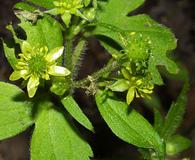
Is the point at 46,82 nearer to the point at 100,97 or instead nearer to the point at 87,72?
the point at 100,97

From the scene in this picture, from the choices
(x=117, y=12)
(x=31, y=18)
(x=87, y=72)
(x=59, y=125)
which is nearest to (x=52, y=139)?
(x=59, y=125)

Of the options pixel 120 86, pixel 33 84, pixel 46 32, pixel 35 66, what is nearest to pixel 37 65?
pixel 35 66

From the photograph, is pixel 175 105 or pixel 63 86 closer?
pixel 63 86

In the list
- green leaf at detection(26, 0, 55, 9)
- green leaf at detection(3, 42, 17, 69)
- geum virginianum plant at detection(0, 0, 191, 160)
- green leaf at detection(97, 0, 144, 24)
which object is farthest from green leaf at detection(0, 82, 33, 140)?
green leaf at detection(97, 0, 144, 24)

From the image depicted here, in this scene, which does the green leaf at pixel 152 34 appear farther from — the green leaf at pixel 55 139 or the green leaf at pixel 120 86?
the green leaf at pixel 55 139

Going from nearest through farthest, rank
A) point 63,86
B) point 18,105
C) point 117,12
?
point 63,86 → point 18,105 → point 117,12

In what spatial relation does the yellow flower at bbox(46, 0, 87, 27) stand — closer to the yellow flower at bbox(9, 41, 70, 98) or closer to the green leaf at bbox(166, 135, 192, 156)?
the yellow flower at bbox(9, 41, 70, 98)
